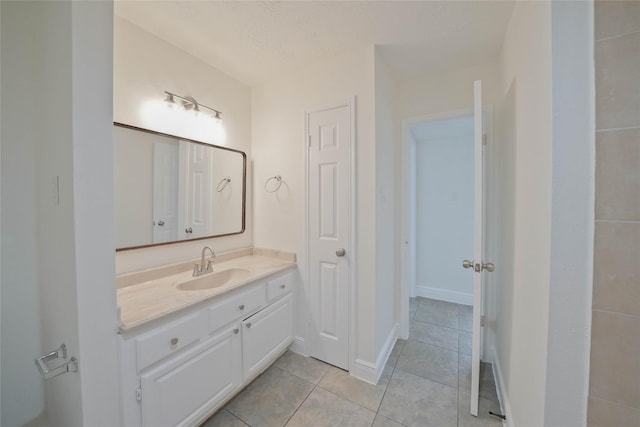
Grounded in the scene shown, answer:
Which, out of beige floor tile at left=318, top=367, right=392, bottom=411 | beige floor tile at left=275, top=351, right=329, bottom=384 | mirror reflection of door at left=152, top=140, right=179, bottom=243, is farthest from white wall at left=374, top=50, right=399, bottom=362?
mirror reflection of door at left=152, top=140, right=179, bottom=243

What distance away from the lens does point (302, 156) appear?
2027 mm

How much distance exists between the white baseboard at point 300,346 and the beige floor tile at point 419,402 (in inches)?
28.2

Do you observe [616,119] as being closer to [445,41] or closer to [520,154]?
[520,154]

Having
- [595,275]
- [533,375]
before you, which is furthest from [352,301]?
[595,275]

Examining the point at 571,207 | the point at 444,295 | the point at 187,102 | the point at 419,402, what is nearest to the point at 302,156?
the point at 187,102

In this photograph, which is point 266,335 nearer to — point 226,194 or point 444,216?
point 226,194

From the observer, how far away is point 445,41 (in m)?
1.68

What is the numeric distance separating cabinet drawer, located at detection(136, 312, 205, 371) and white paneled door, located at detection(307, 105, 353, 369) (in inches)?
37.4

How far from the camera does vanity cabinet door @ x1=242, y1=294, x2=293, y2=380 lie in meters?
1.61

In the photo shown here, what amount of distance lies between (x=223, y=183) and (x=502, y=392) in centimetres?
258

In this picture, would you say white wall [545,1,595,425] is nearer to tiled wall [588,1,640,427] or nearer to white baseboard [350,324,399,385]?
tiled wall [588,1,640,427]

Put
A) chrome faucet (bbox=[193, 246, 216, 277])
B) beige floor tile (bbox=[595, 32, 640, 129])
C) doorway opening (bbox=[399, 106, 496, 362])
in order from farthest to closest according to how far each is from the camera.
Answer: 1. doorway opening (bbox=[399, 106, 496, 362])
2. chrome faucet (bbox=[193, 246, 216, 277])
3. beige floor tile (bbox=[595, 32, 640, 129])

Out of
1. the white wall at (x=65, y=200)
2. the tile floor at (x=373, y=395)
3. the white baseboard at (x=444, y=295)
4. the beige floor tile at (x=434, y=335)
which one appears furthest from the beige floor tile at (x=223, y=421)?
the white baseboard at (x=444, y=295)

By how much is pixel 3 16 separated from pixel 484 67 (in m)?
2.92
